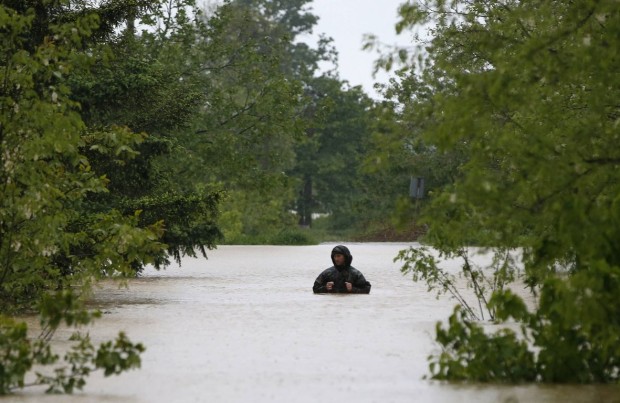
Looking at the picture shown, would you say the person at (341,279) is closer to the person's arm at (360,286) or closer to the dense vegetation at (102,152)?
the person's arm at (360,286)

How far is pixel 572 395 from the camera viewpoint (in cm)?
959

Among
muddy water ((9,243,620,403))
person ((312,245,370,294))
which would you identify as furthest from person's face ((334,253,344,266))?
muddy water ((9,243,620,403))

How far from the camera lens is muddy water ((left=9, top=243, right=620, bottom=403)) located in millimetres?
9766

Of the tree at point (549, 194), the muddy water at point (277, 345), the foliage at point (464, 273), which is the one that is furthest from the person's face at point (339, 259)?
the tree at point (549, 194)

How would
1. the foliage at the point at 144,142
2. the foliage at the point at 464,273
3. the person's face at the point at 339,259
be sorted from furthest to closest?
the person's face at the point at 339,259 → the foliage at the point at 144,142 → the foliage at the point at 464,273

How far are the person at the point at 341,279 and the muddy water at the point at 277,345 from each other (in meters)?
0.29

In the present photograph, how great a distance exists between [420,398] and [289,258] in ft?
106

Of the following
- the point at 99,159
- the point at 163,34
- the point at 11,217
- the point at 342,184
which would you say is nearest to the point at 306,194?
the point at 342,184

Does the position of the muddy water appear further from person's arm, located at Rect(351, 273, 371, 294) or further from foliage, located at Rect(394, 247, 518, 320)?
foliage, located at Rect(394, 247, 518, 320)

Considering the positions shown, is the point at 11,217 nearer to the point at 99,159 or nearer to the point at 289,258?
the point at 99,159

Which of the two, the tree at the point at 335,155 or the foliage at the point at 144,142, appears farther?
the tree at the point at 335,155

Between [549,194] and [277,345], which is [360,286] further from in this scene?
[549,194]

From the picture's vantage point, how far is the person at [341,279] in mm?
23391

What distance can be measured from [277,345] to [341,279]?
966 centimetres
